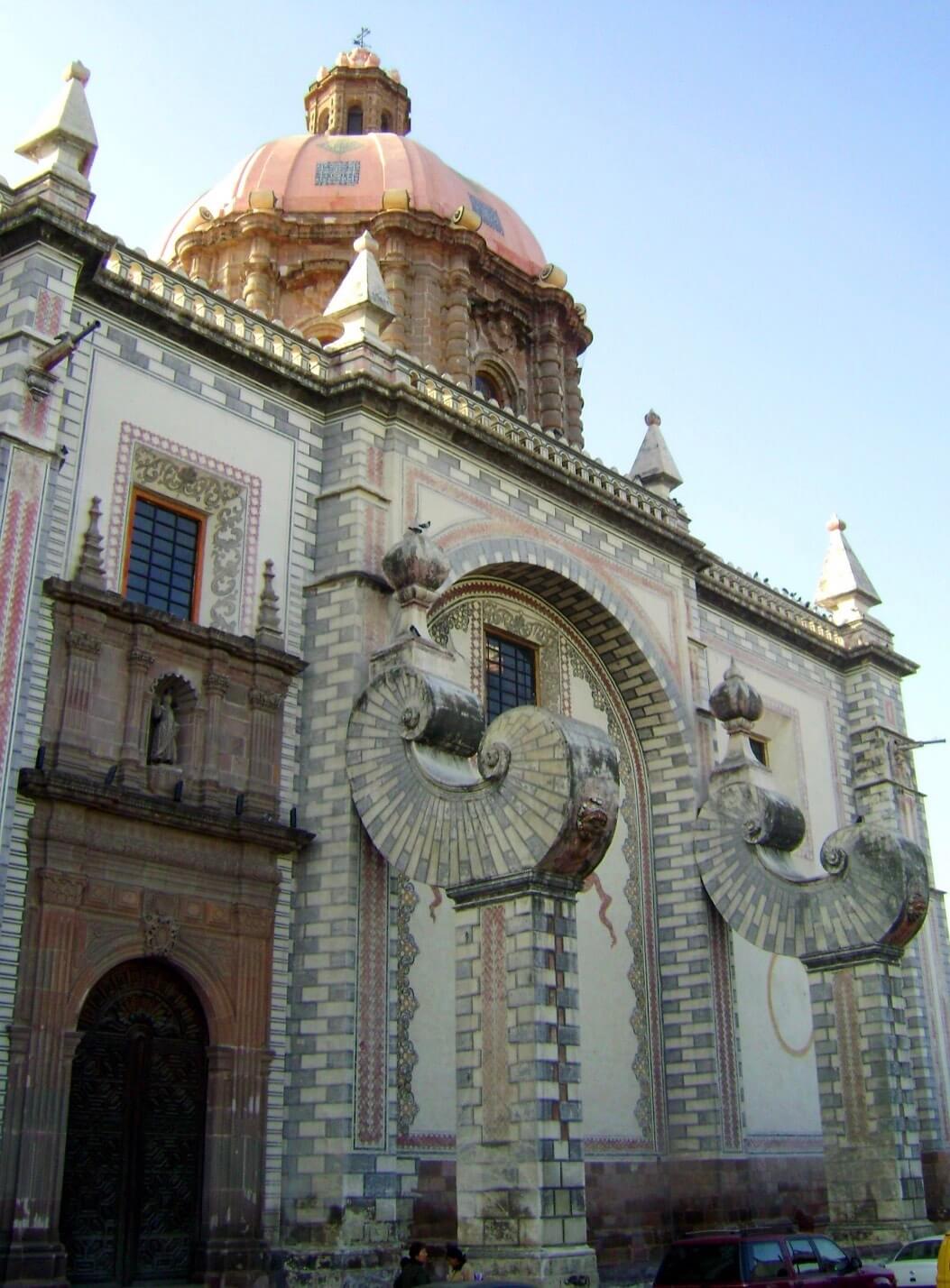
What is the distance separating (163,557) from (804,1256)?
987 centimetres

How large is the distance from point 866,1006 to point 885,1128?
156 centimetres

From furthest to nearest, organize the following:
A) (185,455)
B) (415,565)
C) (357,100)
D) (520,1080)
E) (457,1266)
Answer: (357,100)
(415,565)
(185,455)
(520,1080)
(457,1266)

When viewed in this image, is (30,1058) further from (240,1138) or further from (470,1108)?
(470,1108)

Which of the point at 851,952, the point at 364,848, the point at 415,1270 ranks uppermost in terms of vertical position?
the point at 364,848

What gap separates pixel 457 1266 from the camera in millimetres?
12938

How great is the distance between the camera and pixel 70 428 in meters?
14.9

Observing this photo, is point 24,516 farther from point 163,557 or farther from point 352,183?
point 352,183

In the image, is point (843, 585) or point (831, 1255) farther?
point (843, 585)

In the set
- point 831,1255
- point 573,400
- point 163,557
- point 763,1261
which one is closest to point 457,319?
point 573,400

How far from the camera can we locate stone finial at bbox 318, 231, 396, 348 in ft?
61.3

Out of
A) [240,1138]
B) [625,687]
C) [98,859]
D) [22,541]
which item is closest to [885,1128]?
[625,687]

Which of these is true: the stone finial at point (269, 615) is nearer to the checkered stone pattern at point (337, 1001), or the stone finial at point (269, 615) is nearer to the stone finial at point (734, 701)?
the checkered stone pattern at point (337, 1001)

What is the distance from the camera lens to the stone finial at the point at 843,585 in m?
28.4

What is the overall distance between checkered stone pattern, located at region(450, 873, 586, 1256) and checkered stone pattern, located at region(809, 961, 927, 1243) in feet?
21.3
